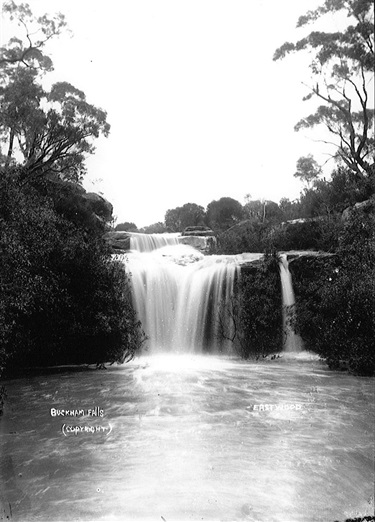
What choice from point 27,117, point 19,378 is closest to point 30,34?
point 27,117

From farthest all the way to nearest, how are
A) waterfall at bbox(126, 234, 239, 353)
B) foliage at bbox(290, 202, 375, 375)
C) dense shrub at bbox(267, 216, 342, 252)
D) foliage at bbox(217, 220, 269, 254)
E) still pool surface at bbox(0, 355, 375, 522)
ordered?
1. foliage at bbox(217, 220, 269, 254)
2. dense shrub at bbox(267, 216, 342, 252)
3. waterfall at bbox(126, 234, 239, 353)
4. foliage at bbox(290, 202, 375, 375)
5. still pool surface at bbox(0, 355, 375, 522)

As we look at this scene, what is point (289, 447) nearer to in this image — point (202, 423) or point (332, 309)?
point (202, 423)

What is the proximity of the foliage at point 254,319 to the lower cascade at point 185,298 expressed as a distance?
13cm

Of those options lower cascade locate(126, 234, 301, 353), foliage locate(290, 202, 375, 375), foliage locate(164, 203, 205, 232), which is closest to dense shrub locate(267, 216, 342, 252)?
foliage locate(290, 202, 375, 375)

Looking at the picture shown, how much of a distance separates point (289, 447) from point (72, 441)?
5.31ft

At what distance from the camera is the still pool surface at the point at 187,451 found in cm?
256

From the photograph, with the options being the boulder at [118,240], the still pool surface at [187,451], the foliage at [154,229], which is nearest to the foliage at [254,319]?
the foliage at [154,229]

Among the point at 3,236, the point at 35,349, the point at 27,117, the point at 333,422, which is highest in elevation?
the point at 27,117

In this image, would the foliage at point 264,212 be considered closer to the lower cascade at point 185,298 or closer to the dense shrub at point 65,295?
the lower cascade at point 185,298

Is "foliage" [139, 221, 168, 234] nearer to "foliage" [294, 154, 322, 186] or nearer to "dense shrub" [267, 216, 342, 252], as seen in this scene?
"dense shrub" [267, 216, 342, 252]

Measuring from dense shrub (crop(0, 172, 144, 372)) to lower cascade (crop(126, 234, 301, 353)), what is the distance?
535mm

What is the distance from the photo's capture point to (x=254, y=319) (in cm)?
856

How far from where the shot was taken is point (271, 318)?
8.55 metres

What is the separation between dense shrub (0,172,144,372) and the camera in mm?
5605
